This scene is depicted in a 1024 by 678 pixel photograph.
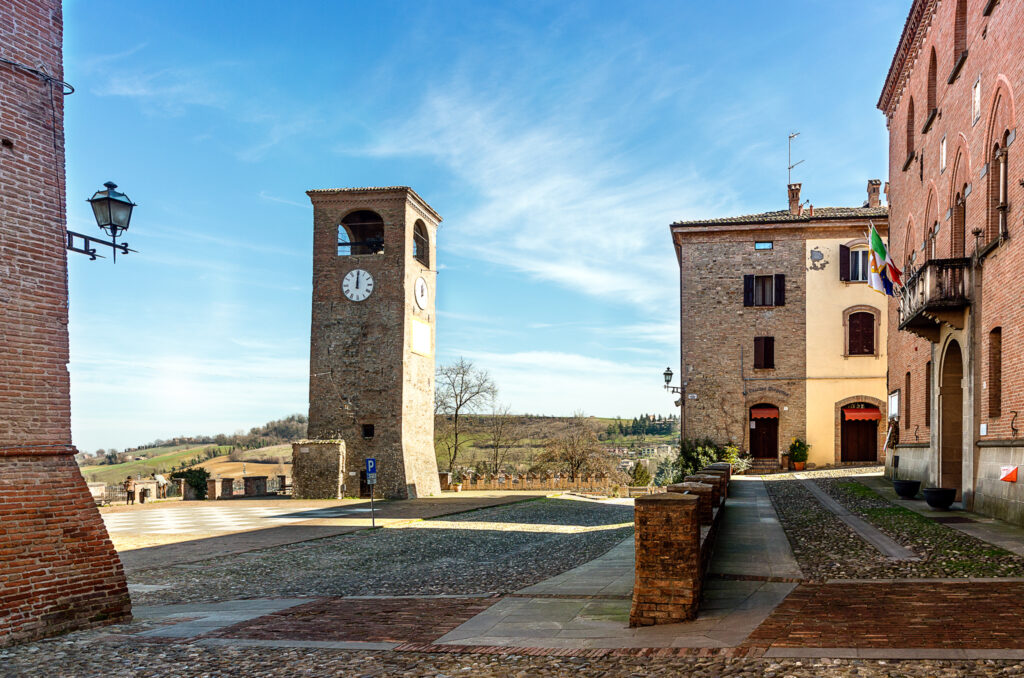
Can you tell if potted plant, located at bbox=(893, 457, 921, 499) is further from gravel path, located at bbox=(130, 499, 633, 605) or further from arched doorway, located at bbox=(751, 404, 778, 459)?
arched doorway, located at bbox=(751, 404, 778, 459)

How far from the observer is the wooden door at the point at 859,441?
107 feet

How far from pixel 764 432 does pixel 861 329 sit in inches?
231

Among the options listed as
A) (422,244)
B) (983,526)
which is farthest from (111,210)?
(422,244)

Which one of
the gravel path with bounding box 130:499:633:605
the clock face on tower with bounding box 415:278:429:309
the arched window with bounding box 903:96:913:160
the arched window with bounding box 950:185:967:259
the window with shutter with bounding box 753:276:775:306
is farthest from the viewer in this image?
the clock face on tower with bounding box 415:278:429:309

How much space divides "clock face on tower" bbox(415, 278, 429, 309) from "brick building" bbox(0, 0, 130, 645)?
2641 centimetres

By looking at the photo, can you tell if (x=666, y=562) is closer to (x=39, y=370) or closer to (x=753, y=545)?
(x=753, y=545)

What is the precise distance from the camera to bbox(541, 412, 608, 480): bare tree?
48219 mm

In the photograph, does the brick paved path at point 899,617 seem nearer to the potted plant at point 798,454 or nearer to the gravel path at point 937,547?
the gravel path at point 937,547

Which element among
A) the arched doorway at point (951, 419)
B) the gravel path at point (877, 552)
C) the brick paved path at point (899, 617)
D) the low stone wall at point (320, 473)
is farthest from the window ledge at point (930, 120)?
the low stone wall at point (320, 473)

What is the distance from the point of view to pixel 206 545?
1656 cm

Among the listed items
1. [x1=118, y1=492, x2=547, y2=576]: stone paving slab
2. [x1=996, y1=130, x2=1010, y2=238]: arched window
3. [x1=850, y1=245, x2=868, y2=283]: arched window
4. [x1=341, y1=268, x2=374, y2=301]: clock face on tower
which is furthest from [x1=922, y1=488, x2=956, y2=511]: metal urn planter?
[x1=341, y1=268, x2=374, y2=301]: clock face on tower

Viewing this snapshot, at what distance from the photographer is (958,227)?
56.6ft

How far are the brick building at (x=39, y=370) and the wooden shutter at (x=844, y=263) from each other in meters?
30.7

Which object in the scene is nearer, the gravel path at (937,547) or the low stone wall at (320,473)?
the gravel path at (937,547)
